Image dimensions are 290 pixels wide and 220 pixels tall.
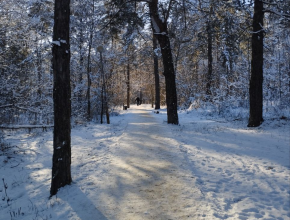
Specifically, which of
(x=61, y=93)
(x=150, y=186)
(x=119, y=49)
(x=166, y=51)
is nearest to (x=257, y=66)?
(x=166, y=51)

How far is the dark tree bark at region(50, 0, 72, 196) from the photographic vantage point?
4316 millimetres

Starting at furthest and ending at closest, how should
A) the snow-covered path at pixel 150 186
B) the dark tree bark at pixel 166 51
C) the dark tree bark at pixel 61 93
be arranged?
the dark tree bark at pixel 166 51
the dark tree bark at pixel 61 93
the snow-covered path at pixel 150 186

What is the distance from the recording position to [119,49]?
20.7 meters

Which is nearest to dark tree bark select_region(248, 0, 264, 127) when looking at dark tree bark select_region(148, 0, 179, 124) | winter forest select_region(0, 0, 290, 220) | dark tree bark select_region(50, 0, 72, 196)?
winter forest select_region(0, 0, 290, 220)

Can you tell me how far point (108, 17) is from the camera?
37.1 feet

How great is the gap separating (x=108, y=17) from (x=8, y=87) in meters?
5.89

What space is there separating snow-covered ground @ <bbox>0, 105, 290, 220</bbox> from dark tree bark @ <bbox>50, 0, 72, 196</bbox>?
35cm

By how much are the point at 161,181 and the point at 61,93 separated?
8.80ft

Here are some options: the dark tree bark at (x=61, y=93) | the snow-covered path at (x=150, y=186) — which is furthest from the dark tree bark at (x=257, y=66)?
the dark tree bark at (x=61, y=93)

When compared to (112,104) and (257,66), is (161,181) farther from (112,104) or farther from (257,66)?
(112,104)

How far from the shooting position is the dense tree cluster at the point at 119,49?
30.7ft

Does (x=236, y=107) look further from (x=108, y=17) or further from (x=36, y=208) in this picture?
(x=36, y=208)

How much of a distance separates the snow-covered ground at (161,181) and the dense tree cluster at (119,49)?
3.08 meters

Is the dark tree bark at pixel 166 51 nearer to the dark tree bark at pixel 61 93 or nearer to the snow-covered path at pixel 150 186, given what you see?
the snow-covered path at pixel 150 186
